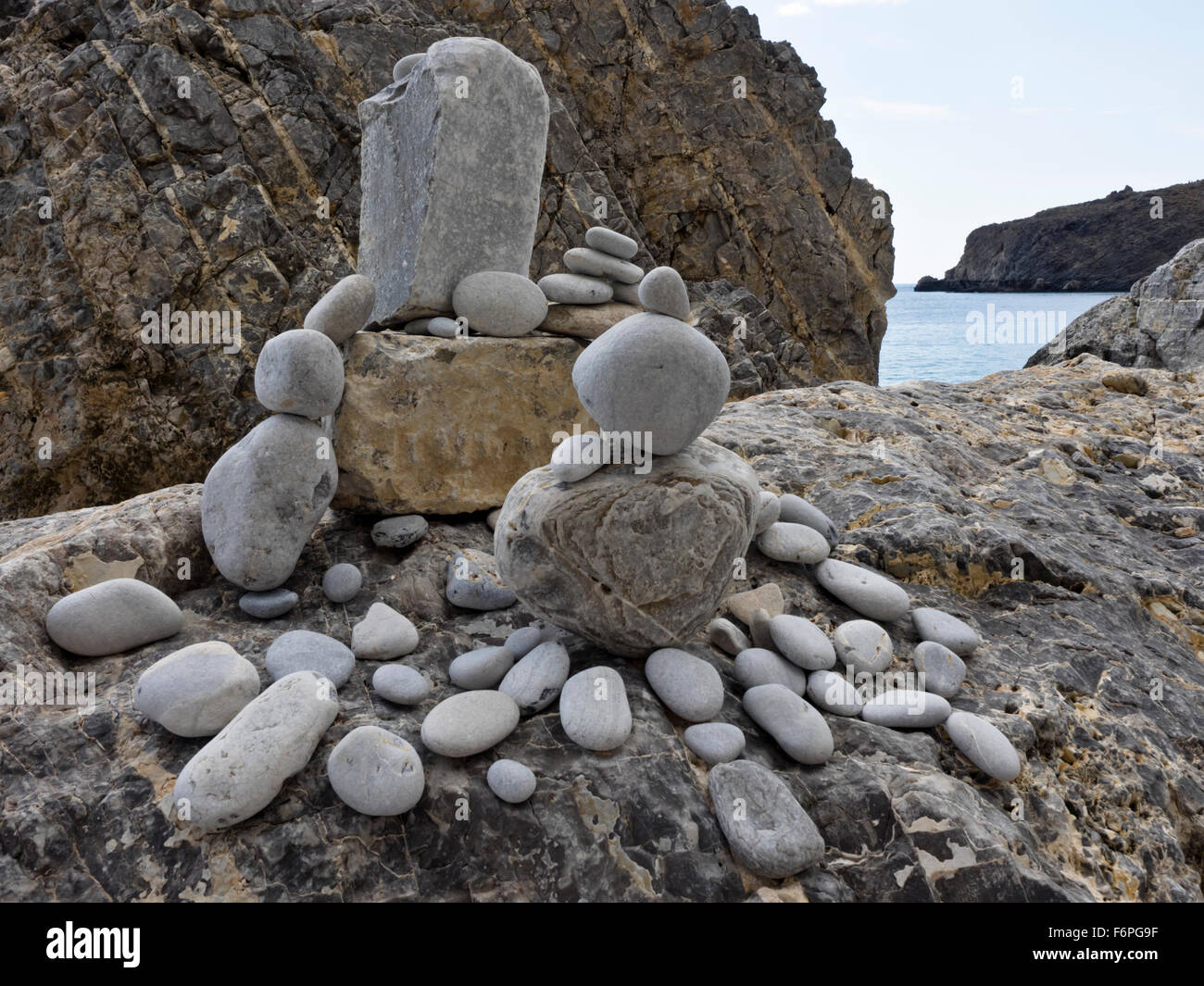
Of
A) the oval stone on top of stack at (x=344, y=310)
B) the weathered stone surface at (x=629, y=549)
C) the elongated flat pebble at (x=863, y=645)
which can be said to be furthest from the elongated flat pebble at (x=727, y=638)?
the oval stone on top of stack at (x=344, y=310)

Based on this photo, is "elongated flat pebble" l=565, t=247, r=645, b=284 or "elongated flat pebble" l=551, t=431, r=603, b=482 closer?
"elongated flat pebble" l=551, t=431, r=603, b=482

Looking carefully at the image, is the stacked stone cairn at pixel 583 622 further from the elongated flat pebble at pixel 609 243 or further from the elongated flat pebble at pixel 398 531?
the elongated flat pebble at pixel 609 243

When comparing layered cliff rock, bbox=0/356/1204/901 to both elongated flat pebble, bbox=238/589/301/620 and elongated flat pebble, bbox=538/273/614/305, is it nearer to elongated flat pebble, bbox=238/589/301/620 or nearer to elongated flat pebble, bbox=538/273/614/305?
elongated flat pebble, bbox=238/589/301/620

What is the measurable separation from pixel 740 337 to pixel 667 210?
3.73 metres

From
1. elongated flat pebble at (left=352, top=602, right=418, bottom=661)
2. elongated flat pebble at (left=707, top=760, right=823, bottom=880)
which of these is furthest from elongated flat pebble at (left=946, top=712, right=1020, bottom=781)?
elongated flat pebble at (left=352, top=602, right=418, bottom=661)

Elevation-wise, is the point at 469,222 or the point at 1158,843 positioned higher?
the point at 469,222

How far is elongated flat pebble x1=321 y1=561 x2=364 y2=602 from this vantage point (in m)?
3.05

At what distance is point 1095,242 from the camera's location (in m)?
43.8

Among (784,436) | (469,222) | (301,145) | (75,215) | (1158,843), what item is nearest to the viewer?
(1158,843)

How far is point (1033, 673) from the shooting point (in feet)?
9.16

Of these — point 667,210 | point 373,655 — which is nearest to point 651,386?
point 373,655

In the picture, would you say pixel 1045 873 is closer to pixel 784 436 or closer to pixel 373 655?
pixel 373 655

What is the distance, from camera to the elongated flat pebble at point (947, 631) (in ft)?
9.37

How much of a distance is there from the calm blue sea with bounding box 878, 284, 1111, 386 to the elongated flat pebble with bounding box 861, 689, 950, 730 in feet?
14.1
